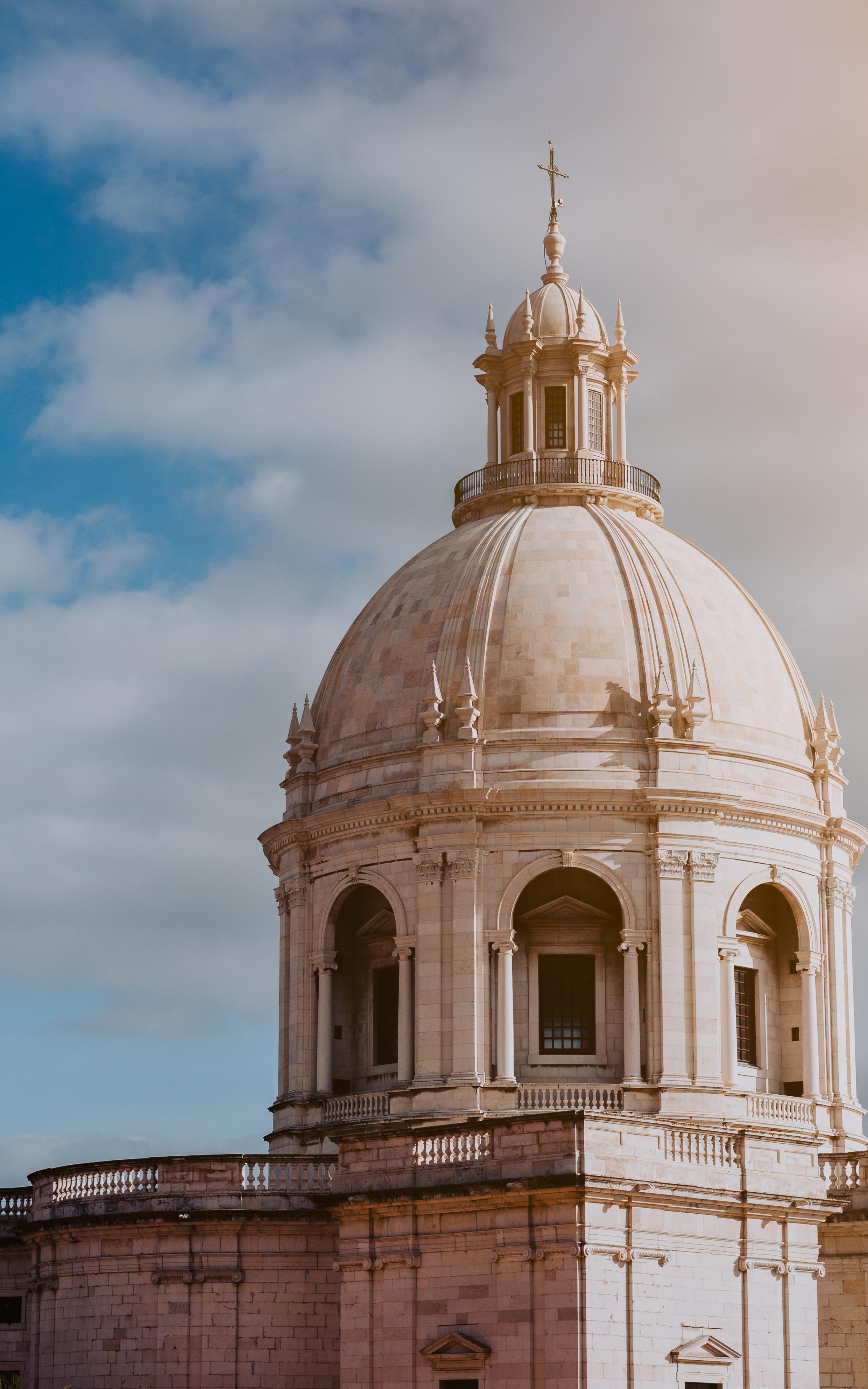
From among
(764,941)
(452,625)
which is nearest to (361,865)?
(452,625)

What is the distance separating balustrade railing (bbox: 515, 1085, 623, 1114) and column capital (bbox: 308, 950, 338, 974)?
7573mm

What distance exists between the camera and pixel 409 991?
59219mm

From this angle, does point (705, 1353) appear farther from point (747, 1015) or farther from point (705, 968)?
point (747, 1015)

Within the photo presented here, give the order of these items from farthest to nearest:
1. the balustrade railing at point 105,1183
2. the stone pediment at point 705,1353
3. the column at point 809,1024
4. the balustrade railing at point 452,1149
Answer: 1. the column at point 809,1024
2. the balustrade railing at point 105,1183
3. the balustrade railing at point 452,1149
4. the stone pediment at point 705,1353

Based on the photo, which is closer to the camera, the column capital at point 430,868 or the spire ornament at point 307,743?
the column capital at point 430,868

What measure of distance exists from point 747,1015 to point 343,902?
10.8 meters

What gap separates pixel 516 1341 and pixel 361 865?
18.2 meters

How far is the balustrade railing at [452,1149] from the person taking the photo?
47969mm

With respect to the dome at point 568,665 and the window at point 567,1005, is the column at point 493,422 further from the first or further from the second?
the window at point 567,1005

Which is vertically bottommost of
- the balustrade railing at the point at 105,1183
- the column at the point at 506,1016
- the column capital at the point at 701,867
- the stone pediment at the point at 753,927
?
the balustrade railing at the point at 105,1183

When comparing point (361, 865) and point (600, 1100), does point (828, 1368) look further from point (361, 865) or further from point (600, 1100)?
point (361, 865)

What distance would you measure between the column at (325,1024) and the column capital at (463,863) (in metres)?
5.37

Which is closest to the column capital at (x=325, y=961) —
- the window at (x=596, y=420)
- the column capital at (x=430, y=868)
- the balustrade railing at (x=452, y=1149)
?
the column capital at (x=430, y=868)

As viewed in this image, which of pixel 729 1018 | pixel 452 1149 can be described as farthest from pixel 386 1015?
pixel 452 1149
